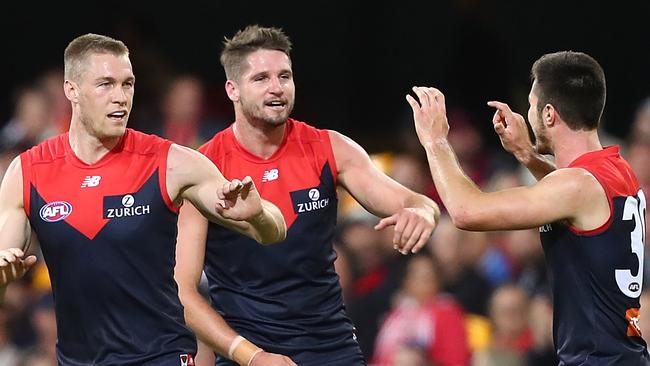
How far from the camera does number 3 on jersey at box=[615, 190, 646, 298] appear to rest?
5.93 meters

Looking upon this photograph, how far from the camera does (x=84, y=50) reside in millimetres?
6379

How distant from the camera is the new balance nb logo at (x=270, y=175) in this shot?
6988 mm

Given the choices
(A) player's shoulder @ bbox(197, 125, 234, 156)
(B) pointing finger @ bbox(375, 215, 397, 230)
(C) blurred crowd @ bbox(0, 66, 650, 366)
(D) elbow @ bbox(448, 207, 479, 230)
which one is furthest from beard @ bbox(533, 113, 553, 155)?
(C) blurred crowd @ bbox(0, 66, 650, 366)

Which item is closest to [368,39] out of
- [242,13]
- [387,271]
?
[242,13]

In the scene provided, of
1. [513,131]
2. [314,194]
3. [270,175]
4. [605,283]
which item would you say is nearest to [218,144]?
[270,175]

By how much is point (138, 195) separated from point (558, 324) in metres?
2.04

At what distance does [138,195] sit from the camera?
6223mm

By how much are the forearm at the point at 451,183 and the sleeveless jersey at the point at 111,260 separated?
127cm

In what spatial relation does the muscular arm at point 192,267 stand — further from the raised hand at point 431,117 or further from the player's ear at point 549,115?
the player's ear at point 549,115

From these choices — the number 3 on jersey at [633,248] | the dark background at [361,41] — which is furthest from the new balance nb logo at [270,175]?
the dark background at [361,41]

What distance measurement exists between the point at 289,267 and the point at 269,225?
74 cm

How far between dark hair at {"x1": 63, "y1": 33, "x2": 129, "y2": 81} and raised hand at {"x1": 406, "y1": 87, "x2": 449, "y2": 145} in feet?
4.76

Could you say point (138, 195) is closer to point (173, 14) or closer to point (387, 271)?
point (387, 271)

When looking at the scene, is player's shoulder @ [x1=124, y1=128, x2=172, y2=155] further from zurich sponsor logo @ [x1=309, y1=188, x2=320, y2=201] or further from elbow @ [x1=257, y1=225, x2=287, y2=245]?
zurich sponsor logo @ [x1=309, y1=188, x2=320, y2=201]
